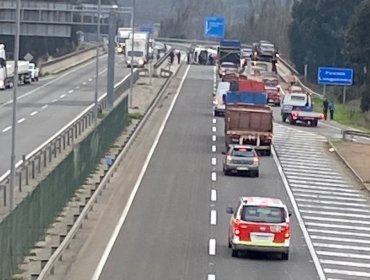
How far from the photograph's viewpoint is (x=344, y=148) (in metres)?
63.1

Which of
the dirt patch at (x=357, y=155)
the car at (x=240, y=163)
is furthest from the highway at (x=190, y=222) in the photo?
the dirt patch at (x=357, y=155)

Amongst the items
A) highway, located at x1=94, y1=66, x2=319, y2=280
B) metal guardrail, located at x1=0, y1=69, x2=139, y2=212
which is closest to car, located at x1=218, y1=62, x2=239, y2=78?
highway, located at x1=94, y1=66, x2=319, y2=280

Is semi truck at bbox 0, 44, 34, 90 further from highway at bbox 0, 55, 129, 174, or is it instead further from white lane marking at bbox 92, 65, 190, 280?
white lane marking at bbox 92, 65, 190, 280

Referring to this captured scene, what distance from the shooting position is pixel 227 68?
110000 millimetres

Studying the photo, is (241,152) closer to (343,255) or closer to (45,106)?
(343,255)

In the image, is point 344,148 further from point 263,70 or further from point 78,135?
point 263,70

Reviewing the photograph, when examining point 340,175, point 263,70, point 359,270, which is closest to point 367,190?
point 340,175

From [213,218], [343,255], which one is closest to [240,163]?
[213,218]

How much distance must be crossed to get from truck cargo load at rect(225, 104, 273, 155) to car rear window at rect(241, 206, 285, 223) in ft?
86.0

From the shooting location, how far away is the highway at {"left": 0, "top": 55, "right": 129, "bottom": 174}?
55.3 metres

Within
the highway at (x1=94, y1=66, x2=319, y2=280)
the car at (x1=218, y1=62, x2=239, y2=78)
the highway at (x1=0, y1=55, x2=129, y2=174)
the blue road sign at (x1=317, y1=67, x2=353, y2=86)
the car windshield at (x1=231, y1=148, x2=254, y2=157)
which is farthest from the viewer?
the car at (x1=218, y1=62, x2=239, y2=78)

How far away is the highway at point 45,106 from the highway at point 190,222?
5630mm

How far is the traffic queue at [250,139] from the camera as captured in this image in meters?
30.6

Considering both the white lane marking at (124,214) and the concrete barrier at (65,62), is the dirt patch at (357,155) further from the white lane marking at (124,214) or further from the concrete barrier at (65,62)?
the concrete barrier at (65,62)
